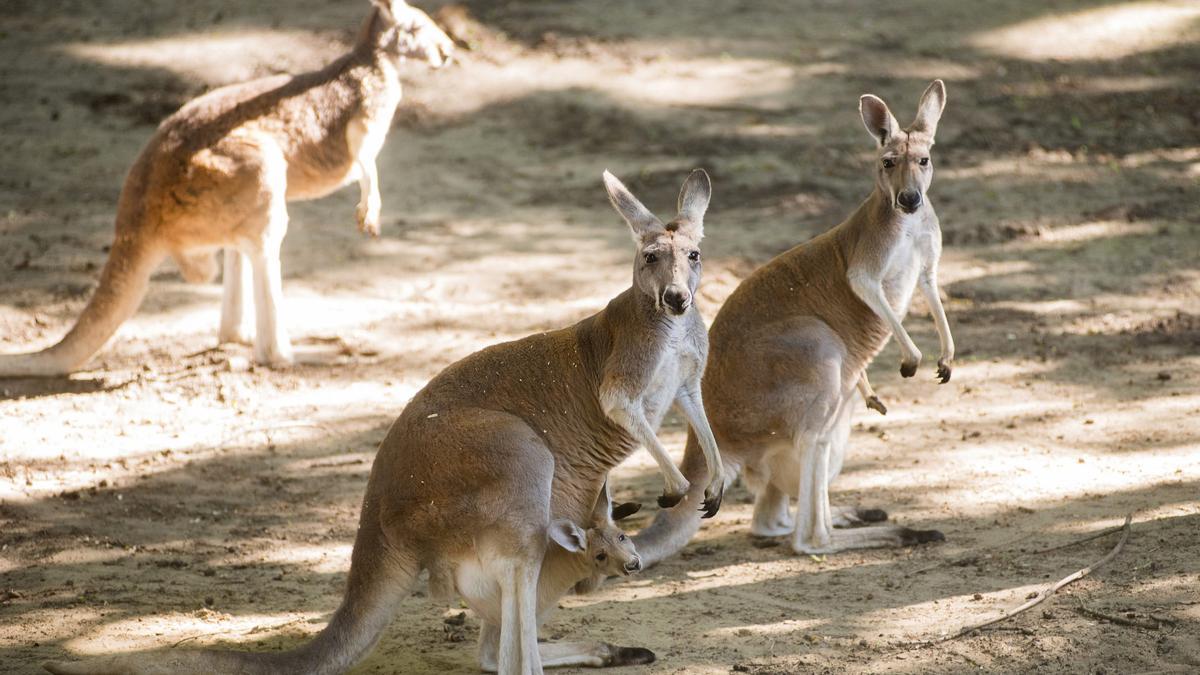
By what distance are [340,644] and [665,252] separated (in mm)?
1734

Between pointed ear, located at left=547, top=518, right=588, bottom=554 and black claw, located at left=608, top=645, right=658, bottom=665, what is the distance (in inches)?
20.0

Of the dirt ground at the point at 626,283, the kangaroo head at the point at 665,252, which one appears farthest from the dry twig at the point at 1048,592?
the kangaroo head at the point at 665,252

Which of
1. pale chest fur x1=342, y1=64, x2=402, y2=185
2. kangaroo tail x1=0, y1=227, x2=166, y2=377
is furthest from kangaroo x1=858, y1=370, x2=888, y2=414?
kangaroo tail x1=0, y1=227, x2=166, y2=377

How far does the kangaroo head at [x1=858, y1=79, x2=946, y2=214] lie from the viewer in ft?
20.1

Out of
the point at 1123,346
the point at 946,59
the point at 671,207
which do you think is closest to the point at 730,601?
the point at 1123,346

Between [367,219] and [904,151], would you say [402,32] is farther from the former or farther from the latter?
[904,151]

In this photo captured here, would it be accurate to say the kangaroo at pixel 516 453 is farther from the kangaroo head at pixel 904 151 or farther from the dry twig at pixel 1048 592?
the kangaroo head at pixel 904 151

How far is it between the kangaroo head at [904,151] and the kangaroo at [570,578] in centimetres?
200

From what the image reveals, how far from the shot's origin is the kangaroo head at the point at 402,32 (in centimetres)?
892

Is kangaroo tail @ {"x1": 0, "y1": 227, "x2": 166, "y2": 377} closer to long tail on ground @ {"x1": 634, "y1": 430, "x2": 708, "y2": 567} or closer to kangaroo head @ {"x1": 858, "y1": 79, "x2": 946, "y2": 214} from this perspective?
long tail on ground @ {"x1": 634, "y1": 430, "x2": 708, "y2": 567}

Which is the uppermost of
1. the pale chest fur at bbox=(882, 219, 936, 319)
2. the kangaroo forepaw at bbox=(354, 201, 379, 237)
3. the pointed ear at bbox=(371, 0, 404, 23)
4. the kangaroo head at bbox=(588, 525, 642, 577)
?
the pointed ear at bbox=(371, 0, 404, 23)

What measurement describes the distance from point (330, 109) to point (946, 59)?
6.44m

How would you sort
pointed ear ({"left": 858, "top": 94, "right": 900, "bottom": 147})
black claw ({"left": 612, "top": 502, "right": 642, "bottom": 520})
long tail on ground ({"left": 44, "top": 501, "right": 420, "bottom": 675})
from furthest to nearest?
1. pointed ear ({"left": 858, "top": 94, "right": 900, "bottom": 147})
2. black claw ({"left": 612, "top": 502, "right": 642, "bottom": 520})
3. long tail on ground ({"left": 44, "top": 501, "right": 420, "bottom": 675})

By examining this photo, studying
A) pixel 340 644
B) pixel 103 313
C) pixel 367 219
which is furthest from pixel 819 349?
pixel 103 313
